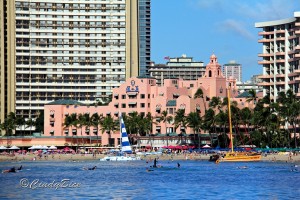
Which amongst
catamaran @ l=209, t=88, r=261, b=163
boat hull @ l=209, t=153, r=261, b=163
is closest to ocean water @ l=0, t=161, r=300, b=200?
boat hull @ l=209, t=153, r=261, b=163

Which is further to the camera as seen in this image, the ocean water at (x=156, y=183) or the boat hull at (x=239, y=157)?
the boat hull at (x=239, y=157)

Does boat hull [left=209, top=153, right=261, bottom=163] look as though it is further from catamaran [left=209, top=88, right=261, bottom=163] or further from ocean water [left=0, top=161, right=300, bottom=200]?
ocean water [left=0, top=161, right=300, bottom=200]

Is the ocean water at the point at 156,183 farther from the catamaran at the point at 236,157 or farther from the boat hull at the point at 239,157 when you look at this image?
the catamaran at the point at 236,157

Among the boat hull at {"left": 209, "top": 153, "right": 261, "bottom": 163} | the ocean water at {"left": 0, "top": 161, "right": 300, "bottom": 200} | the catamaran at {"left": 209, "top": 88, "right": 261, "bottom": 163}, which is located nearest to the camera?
the ocean water at {"left": 0, "top": 161, "right": 300, "bottom": 200}

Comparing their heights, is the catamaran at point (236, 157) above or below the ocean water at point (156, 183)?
above

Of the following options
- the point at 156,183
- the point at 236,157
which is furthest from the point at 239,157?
the point at 156,183

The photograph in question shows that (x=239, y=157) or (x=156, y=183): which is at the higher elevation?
(x=239, y=157)

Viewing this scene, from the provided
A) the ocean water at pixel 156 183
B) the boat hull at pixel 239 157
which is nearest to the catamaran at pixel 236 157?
the boat hull at pixel 239 157

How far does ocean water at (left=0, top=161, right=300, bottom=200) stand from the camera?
108188 mm

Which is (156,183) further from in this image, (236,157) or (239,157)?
(239,157)

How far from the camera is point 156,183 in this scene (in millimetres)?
129625

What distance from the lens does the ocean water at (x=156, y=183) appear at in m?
108

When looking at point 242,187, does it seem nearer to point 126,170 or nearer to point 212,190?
point 212,190

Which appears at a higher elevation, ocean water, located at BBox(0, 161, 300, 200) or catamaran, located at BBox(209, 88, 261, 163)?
catamaran, located at BBox(209, 88, 261, 163)
